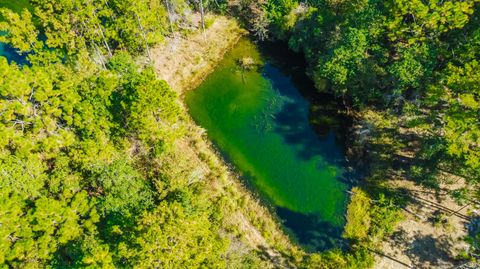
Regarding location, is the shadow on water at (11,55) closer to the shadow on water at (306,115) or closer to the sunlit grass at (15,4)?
the sunlit grass at (15,4)

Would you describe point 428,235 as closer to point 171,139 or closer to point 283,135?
point 283,135

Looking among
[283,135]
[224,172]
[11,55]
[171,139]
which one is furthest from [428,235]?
[11,55]

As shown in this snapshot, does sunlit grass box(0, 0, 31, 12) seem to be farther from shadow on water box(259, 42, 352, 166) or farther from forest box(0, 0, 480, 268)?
shadow on water box(259, 42, 352, 166)

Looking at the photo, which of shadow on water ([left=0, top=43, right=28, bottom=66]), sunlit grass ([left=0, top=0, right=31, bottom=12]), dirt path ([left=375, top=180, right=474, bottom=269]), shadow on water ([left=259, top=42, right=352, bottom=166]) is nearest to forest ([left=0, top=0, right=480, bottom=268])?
dirt path ([left=375, top=180, right=474, bottom=269])

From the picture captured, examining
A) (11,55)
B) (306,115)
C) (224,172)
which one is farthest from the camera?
(11,55)

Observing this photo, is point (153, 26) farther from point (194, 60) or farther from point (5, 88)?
point (5, 88)
